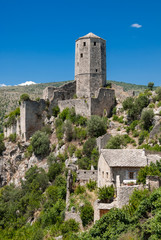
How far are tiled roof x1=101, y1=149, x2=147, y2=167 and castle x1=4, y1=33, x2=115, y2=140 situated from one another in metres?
12.9

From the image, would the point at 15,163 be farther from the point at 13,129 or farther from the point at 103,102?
the point at 103,102

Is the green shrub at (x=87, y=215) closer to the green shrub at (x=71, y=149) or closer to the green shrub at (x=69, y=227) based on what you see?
the green shrub at (x=69, y=227)

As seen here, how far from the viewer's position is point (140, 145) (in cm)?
3133

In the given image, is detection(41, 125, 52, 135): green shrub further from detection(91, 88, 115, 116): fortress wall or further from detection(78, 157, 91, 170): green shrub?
detection(78, 157, 91, 170): green shrub

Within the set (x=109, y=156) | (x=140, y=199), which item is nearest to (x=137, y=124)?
(x=109, y=156)

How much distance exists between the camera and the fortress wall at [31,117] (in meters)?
41.3

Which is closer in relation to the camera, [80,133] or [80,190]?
[80,190]

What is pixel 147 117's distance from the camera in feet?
108

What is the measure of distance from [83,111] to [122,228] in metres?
A: 21.9

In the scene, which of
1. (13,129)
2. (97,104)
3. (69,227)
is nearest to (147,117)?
(97,104)

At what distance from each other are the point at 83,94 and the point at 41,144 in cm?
815

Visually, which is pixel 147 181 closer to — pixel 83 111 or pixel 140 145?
pixel 140 145

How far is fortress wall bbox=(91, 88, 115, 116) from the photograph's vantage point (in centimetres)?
3696

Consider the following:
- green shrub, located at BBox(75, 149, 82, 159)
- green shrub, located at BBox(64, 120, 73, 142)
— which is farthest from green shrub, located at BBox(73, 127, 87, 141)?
green shrub, located at BBox(75, 149, 82, 159)
